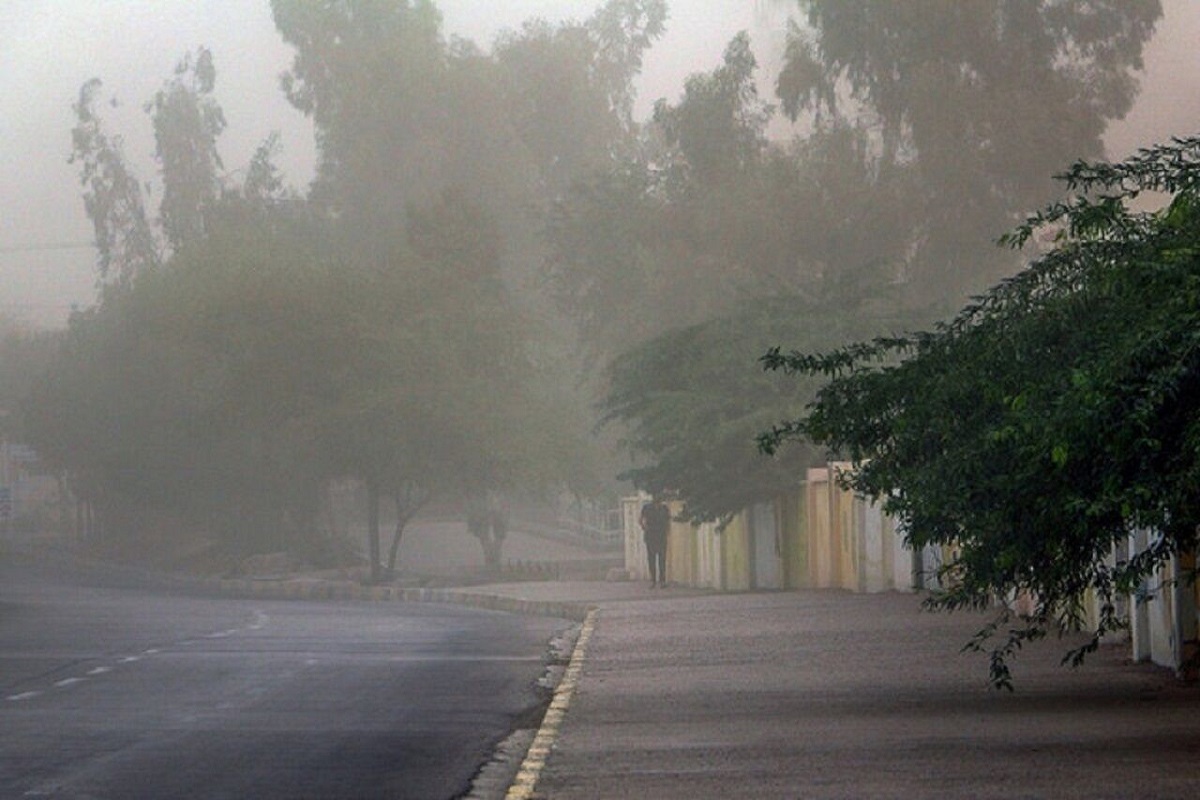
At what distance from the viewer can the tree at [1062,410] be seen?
1130 cm

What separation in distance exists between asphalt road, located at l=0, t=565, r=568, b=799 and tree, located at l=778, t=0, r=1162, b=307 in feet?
82.5

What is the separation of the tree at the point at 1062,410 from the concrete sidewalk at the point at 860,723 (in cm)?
84

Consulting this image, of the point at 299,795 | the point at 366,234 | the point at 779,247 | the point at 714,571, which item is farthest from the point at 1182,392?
the point at 366,234

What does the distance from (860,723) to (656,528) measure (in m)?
32.2

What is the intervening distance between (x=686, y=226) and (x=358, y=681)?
41242mm

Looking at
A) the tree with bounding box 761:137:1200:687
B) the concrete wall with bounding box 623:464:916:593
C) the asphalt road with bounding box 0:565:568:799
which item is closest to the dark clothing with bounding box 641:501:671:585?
the concrete wall with bounding box 623:464:916:593

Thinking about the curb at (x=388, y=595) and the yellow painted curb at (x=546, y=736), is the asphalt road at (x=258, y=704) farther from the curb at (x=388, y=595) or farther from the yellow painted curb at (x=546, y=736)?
the curb at (x=388, y=595)

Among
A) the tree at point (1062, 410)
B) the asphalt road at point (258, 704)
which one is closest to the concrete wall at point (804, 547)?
the asphalt road at point (258, 704)

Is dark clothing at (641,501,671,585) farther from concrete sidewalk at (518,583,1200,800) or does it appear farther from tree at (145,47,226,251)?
tree at (145,47,226,251)

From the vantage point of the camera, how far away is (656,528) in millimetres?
48125

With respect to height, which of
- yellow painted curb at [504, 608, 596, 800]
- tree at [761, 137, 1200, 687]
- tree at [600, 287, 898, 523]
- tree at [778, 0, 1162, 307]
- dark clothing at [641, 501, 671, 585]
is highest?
tree at [778, 0, 1162, 307]

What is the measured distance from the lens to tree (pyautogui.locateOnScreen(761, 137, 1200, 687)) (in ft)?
37.1

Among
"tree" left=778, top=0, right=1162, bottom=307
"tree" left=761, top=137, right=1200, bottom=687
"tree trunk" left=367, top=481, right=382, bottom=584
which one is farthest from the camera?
"tree trunk" left=367, top=481, right=382, bottom=584

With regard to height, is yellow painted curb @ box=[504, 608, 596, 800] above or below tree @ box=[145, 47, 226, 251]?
below
